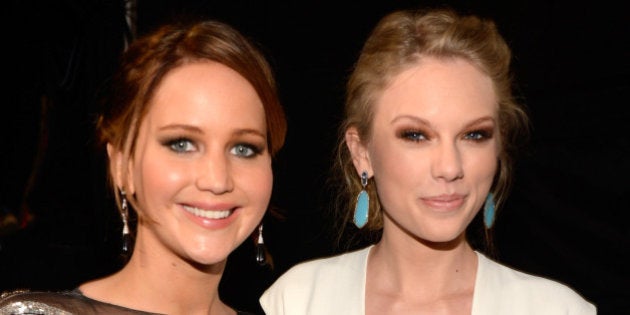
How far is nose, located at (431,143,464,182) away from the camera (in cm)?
237

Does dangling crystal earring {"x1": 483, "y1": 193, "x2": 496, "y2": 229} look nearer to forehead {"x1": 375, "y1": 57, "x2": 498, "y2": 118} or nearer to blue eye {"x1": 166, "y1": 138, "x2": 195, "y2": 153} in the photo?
forehead {"x1": 375, "y1": 57, "x2": 498, "y2": 118}

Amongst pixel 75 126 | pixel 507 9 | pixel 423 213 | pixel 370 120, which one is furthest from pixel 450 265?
pixel 75 126

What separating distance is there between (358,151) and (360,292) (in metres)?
0.41

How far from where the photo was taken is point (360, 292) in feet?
8.57

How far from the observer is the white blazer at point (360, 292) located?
7.98 ft

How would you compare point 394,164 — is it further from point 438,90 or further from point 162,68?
point 162,68

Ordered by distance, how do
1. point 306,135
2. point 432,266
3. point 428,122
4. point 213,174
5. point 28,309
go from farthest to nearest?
point 306,135, point 432,266, point 428,122, point 213,174, point 28,309

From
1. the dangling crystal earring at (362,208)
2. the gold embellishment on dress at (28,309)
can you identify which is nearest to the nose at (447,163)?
the dangling crystal earring at (362,208)

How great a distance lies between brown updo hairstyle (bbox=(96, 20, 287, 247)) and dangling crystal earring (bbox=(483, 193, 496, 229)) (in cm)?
68

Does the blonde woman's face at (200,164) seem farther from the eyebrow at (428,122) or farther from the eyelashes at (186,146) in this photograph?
the eyebrow at (428,122)

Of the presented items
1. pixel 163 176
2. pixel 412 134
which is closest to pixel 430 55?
pixel 412 134

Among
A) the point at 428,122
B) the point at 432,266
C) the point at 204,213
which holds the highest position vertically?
the point at 428,122

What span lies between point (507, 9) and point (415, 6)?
321 mm

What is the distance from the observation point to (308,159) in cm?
330
